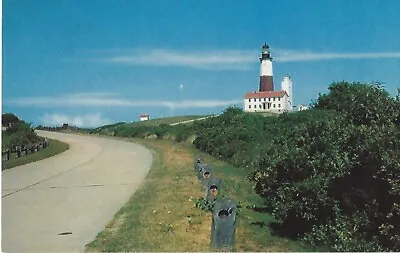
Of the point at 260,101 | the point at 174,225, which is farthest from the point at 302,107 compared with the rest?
the point at 260,101

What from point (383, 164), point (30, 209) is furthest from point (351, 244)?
point (30, 209)

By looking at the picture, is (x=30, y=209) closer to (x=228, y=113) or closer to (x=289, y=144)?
(x=289, y=144)

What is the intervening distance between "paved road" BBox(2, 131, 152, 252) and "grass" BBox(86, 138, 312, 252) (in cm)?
30

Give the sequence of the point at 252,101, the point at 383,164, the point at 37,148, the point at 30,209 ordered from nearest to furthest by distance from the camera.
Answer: the point at 383,164 < the point at 30,209 < the point at 37,148 < the point at 252,101

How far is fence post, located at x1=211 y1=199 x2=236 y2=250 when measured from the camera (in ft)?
24.1

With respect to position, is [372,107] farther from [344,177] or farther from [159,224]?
[159,224]

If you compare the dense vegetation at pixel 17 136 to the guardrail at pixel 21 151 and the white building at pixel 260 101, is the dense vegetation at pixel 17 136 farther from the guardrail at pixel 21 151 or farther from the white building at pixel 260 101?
the white building at pixel 260 101

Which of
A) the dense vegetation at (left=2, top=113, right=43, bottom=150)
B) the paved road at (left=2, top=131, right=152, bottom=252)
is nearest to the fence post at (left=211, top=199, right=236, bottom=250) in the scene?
the paved road at (left=2, top=131, right=152, bottom=252)

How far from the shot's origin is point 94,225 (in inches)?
364

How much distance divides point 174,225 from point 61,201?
3.88 meters

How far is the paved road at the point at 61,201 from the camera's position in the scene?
8164 millimetres

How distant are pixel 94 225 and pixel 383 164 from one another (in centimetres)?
470

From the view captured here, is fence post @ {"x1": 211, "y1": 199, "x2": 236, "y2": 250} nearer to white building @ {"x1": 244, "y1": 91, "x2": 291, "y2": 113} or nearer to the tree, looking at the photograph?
the tree

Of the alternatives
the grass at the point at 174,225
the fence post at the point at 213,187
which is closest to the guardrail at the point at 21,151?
the grass at the point at 174,225
